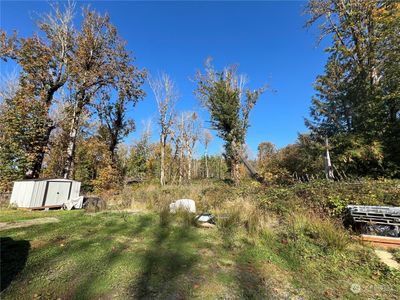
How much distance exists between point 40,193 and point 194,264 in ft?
30.3

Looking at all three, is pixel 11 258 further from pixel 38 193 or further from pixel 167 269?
pixel 38 193

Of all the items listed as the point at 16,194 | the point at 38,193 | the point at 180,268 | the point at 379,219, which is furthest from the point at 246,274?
the point at 16,194

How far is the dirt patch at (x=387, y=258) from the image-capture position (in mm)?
3569

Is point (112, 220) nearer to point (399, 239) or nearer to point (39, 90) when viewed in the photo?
point (399, 239)

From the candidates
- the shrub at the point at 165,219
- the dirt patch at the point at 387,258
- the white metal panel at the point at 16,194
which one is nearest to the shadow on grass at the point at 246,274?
Answer: the shrub at the point at 165,219

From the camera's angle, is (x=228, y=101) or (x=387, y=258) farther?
(x=228, y=101)

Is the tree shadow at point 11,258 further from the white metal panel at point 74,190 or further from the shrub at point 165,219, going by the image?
the white metal panel at point 74,190

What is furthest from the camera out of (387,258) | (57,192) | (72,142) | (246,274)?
(72,142)

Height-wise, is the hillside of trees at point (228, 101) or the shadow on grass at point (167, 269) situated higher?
the hillside of trees at point (228, 101)

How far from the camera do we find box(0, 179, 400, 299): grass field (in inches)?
108

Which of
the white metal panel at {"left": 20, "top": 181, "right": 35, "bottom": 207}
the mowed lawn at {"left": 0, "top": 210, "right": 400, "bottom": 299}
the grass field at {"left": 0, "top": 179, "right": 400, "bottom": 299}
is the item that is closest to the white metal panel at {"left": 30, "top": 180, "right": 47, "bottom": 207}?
the white metal panel at {"left": 20, "top": 181, "right": 35, "bottom": 207}

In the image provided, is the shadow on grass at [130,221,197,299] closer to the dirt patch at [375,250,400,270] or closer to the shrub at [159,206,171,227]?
the shrub at [159,206,171,227]

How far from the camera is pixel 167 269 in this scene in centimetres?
332

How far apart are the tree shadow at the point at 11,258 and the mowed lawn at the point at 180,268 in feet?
0.04
